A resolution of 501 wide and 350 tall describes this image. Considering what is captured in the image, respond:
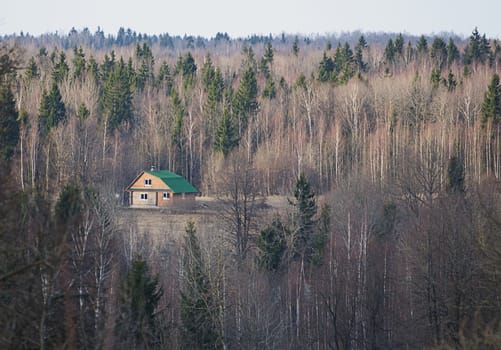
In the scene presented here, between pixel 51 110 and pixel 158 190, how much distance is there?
12.0 metres

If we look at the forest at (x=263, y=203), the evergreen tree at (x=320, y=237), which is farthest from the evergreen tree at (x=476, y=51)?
the evergreen tree at (x=320, y=237)

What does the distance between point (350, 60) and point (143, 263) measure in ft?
206

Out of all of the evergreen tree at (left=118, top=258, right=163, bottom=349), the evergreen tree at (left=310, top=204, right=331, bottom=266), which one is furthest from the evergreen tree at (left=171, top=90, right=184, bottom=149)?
the evergreen tree at (left=118, top=258, right=163, bottom=349)

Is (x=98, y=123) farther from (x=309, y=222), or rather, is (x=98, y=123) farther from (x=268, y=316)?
(x=268, y=316)

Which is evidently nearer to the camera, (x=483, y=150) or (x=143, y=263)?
(x=143, y=263)

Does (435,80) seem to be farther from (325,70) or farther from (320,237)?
(320,237)

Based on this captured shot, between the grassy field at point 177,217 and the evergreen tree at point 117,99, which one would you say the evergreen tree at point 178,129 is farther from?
the grassy field at point 177,217

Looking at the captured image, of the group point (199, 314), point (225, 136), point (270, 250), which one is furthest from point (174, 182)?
point (199, 314)

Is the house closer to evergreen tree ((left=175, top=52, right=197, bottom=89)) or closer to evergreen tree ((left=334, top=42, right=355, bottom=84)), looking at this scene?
evergreen tree ((left=334, top=42, right=355, bottom=84))

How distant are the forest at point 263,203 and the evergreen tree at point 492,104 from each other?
5.9 inches

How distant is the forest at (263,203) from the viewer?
38.0 ft

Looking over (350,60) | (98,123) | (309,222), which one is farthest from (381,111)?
(309,222)

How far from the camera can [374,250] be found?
29000 millimetres

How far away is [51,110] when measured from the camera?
58.0 m
